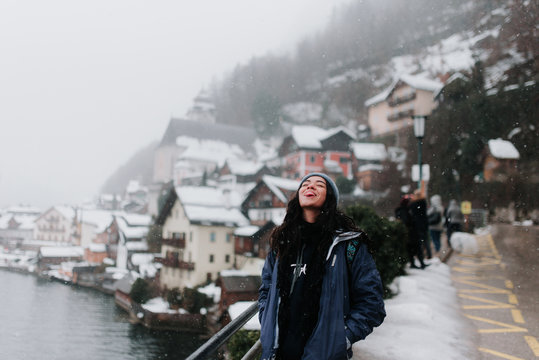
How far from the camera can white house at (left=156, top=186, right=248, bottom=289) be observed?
90.4 ft

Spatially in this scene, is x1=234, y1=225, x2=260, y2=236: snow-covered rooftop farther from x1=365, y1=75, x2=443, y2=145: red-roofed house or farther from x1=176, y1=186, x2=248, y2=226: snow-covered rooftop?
x1=365, y1=75, x2=443, y2=145: red-roofed house

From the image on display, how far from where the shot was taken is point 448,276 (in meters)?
9.06

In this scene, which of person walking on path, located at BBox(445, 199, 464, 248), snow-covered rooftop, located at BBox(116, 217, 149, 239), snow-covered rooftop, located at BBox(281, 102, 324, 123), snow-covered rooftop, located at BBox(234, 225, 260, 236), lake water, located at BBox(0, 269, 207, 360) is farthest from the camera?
snow-covered rooftop, located at BBox(281, 102, 324, 123)

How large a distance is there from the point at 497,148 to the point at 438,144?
507cm

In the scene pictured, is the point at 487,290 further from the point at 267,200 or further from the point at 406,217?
the point at 267,200

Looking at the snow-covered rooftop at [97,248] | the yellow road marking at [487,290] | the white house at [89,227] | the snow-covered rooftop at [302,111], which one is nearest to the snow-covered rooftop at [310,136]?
the white house at [89,227]

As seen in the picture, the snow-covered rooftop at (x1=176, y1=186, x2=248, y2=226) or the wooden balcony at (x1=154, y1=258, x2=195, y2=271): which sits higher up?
the snow-covered rooftop at (x1=176, y1=186, x2=248, y2=226)

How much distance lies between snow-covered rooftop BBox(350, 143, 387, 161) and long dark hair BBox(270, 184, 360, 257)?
116 feet

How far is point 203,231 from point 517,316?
940 inches

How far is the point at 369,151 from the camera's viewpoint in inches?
1522

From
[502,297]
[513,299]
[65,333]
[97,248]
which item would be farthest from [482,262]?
[97,248]

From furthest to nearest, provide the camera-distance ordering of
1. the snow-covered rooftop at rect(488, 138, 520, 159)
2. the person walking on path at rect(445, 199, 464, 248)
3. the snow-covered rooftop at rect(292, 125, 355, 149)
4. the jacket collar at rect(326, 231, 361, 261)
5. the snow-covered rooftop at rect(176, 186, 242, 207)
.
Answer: the snow-covered rooftop at rect(292, 125, 355, 149)
the snow-covered rooftop at rect(176, 186, 242, 207)
the snow-covered rooftop at rect(488, 138, 520, 159)
the person walking on path at rect(445, 199, 464, 248)
the jacket collar at rect(326, 231, 361, 261)

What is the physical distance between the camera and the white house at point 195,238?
2756 centimetres

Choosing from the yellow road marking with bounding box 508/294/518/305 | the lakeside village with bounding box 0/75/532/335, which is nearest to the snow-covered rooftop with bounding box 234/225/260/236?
the lakeside village with bounding box 0/75/532/335
